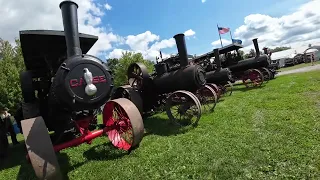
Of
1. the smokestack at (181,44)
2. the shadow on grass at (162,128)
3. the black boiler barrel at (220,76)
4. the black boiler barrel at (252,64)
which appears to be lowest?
the shadow on grass at (162,128)

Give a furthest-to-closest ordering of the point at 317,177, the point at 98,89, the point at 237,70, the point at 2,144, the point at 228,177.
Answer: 1. the point at 237,70
2. the point at 2,144
3. the point at 98,89
4. the point at 228,177
5. the point at 317,177

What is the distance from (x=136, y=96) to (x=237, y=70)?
901 cm

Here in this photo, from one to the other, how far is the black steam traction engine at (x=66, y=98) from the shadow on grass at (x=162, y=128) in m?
1.27

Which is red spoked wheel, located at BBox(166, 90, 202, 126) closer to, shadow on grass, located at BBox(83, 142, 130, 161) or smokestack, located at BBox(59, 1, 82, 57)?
shadow on grass, located at BBox(83, 142, 130, 161)

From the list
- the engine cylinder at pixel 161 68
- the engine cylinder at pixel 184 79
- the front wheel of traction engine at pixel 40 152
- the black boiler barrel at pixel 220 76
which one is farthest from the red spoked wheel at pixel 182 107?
the black boiler barrel at pixel 220 76

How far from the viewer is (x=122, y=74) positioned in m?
37.7

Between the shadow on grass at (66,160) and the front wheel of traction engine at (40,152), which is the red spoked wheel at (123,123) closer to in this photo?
the shadow on grass at (66,160)

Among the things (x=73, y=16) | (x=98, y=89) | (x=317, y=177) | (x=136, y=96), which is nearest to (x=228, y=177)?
(x=317, y=177)

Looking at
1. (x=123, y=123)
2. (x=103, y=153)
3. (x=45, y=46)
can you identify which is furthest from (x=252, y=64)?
(x=45, y=46)

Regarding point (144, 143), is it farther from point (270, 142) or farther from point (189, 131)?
point (270, 142)

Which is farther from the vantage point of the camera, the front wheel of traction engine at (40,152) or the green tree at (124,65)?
the green tree at (124,65)

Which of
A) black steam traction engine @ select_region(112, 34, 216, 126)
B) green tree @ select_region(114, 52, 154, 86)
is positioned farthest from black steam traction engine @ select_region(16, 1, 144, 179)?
green tree @ select_region(114, 52, 154, 86)

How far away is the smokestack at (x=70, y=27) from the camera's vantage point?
173 inches

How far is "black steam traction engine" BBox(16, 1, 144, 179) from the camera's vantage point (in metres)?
3.81
